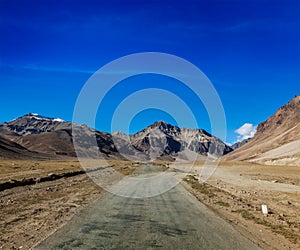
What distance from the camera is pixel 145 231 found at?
13211 mm

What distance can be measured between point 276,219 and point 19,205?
612 inches

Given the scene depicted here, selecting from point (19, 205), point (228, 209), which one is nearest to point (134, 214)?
point (228, 209)

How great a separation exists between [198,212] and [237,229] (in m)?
4.52

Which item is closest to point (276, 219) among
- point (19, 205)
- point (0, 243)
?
point (0, 243)

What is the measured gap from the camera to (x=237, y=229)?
1459 centimetres

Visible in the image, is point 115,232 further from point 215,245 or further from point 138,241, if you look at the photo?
point 215,245

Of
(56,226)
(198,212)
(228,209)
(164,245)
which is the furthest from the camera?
(228,209)

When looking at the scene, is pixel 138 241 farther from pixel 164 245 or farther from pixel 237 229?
pixel 237 229

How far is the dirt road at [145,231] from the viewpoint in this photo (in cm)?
1120

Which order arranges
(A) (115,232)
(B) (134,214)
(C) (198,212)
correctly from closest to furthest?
(A) (115,232)
(B) (134,214)
(C) (198,212)

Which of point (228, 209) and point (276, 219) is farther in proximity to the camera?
point (228, 209)

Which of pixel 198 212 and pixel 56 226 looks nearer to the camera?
pixel 56 226

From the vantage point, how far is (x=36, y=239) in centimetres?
1203

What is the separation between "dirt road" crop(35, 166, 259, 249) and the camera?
1120 centimetres
